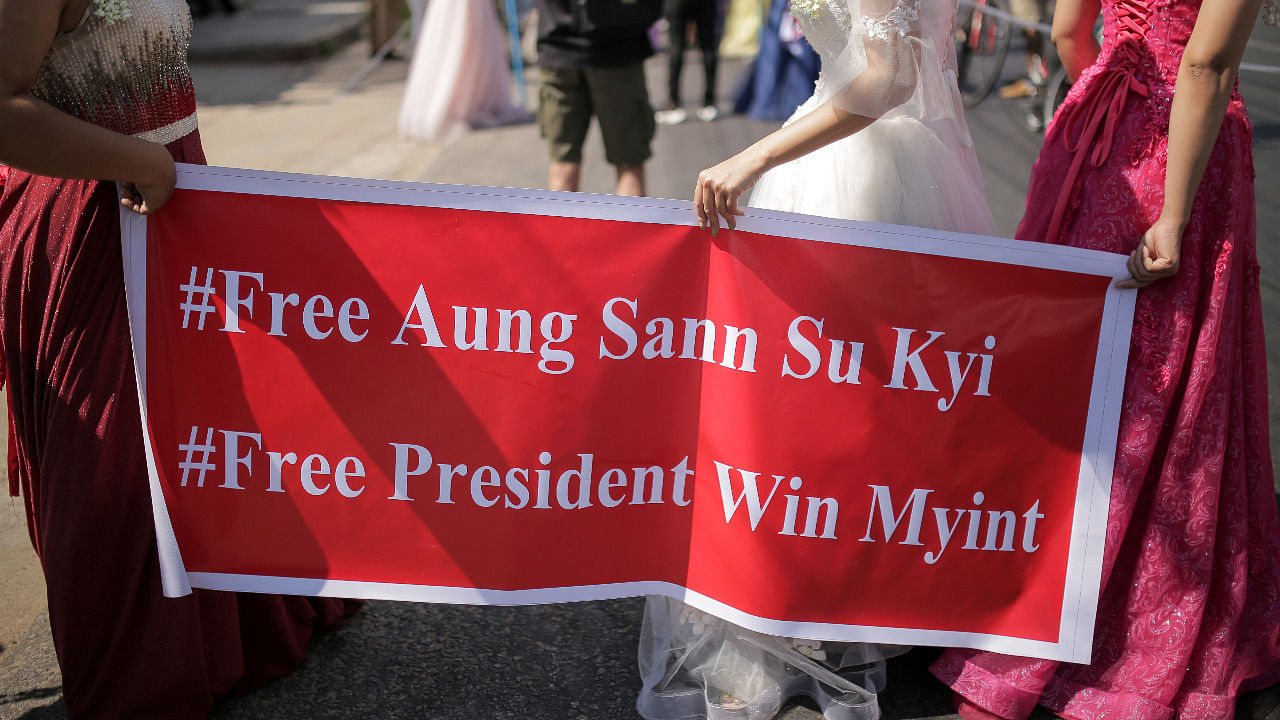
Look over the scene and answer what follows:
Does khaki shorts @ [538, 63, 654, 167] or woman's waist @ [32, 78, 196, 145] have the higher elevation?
woman's waist @ [32, 78, 196, 145]

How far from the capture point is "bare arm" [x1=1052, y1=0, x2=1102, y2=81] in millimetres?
2273

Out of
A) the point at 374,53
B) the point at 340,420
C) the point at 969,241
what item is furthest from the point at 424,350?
the point at 374,53

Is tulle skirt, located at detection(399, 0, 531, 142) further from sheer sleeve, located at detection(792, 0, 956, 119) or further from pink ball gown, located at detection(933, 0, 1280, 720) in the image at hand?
pink ball gown, located at detection(933, 0, 1280, 720)

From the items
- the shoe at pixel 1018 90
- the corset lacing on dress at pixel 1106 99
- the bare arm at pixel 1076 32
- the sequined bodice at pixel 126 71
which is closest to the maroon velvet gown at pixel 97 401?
the sequined bodice at pixel 126 71

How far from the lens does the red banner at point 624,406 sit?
1.91 m

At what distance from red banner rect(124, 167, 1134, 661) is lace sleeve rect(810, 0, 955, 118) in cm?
23

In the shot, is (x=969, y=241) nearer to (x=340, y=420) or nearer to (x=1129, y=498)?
(x=1129, y=498)

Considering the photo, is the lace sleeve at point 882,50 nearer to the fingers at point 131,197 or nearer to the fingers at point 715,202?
the fingers at point 715,202

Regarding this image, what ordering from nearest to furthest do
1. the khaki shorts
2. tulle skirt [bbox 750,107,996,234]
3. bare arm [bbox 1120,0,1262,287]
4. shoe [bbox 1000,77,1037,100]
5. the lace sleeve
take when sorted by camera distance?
bare arm [bbox 1120,0,1262,287] < the lace sleeve < tulle skirt [bbox 750,107,996,234] < the khaki shorts < shoe [bbox 1000,77,1037,100]

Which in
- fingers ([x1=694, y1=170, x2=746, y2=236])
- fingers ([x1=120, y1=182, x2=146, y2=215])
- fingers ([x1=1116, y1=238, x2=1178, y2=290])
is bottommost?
fingers ([x1=1116, y1=238, x2=1178, y2=290])

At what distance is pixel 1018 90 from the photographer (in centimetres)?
855

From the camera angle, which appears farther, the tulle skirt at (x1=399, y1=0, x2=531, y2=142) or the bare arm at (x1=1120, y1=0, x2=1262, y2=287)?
the tulle skirt at (x1=399, y1=0, x2=531, y2=142)

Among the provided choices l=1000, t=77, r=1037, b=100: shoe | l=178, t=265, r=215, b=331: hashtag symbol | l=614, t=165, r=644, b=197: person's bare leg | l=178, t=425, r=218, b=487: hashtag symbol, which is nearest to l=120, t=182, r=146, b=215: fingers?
l=178, t=265, r=215, b=331: hashtag symbol

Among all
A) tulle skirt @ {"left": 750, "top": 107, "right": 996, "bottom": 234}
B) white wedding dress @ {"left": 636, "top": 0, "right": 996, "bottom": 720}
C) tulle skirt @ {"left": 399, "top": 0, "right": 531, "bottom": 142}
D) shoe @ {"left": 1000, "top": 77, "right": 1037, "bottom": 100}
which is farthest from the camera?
shoe @ {"left": 1000, "top": 77, "right": 1037, "bottom": 100}
